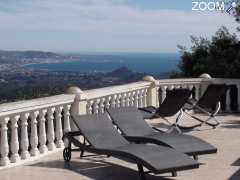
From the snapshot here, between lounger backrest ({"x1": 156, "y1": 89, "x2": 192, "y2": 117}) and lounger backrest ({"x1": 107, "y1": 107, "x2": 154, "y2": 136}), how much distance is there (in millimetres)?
1723

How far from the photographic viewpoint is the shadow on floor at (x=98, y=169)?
6.33m

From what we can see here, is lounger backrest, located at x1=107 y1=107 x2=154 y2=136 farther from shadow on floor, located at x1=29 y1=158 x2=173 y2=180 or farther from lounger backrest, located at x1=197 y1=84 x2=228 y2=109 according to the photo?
lounger backrest, located at x1=197 y1=84 x2=228 y2=109

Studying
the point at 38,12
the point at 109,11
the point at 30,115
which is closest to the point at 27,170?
the point at 30,115

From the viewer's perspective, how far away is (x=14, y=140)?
716 centimetres

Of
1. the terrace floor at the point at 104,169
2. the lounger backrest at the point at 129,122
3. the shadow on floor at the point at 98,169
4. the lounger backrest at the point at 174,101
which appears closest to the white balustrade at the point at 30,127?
the terrace floor at the point at 104,169

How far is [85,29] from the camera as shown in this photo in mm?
25297

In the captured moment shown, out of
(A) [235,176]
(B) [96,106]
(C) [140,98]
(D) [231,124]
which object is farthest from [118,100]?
(A) [235,176]

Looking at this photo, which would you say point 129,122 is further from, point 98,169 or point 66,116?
point 66,116

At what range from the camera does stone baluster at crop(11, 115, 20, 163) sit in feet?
23.3

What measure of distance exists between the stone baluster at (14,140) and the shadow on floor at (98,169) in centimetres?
28

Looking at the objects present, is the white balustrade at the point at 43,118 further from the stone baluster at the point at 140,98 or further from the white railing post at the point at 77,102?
the stone baluster at the point at 140,98

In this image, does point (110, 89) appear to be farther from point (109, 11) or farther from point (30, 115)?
point (109, 11)

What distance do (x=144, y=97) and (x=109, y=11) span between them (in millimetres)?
10551

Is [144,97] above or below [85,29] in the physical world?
below
